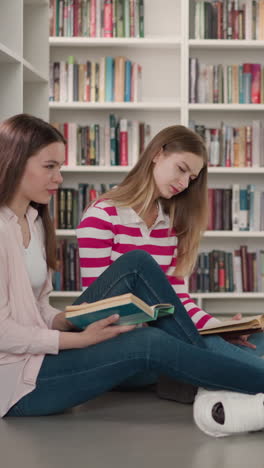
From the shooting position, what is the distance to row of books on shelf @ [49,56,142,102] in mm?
4090

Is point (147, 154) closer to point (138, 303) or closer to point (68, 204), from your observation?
point (138, 303)

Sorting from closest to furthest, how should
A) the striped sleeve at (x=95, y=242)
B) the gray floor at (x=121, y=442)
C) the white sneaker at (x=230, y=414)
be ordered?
the gray floor at (x=121, y=442)
the white sneaker at (x=230, y=414)
the striped sleeve at (x=95, y=242)

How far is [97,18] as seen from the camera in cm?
407

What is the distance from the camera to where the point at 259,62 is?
13.9 feet

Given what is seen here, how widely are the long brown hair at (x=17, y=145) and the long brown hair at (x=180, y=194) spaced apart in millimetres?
441

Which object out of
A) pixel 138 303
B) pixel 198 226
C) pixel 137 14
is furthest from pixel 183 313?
pixel 137 14

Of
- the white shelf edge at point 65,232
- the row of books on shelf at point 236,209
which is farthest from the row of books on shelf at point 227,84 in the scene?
the white shelf edge at point 65,232

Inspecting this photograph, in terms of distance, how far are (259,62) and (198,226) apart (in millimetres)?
2157

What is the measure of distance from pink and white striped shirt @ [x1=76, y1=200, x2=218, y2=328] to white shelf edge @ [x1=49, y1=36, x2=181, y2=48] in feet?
6.37

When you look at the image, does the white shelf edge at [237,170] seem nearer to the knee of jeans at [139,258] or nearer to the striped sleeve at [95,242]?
the striped sleeve at [95,242]

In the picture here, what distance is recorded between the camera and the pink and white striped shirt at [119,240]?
2.23m

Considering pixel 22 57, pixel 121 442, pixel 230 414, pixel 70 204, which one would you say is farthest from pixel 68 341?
pixel 70 204

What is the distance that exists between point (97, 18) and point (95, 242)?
2226mm

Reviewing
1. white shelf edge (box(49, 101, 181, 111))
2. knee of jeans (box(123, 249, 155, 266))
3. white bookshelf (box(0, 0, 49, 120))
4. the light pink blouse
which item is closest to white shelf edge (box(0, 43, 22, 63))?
white bookshelf (box(0, 0, 49, 120))
